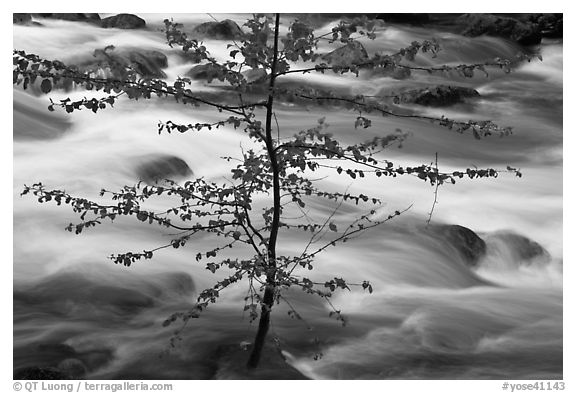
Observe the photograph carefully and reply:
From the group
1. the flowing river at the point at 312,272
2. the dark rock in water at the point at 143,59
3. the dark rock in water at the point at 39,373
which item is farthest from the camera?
the dark rock in water at the point at 143,59

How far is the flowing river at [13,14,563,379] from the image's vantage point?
349cm

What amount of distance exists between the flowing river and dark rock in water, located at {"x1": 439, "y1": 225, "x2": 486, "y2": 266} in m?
0.05

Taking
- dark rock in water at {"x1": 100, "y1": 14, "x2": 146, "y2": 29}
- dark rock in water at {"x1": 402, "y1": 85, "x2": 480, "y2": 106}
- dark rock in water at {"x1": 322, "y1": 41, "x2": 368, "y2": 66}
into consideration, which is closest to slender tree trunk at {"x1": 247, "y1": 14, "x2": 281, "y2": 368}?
dark rock in water at {"x1": 322, "y1": 41, "x2": 368, "y2": 66}

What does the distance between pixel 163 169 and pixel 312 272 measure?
48.6 inches

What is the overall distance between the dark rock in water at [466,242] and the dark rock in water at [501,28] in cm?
193

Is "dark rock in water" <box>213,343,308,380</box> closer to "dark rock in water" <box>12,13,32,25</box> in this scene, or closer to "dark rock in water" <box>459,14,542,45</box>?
"dark rock in water" <box>12,13,32,25</box>

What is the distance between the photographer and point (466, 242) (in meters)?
4.40

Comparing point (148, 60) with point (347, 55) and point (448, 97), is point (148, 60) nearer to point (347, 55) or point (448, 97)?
point (448, 97)

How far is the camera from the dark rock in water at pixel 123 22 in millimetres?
4979

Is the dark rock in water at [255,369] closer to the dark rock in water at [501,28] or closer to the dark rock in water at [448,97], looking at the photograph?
the dark rock in water at [448,97]

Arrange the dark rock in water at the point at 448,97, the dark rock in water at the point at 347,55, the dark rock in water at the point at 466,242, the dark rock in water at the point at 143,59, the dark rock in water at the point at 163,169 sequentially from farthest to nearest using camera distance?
the dark rock in water at the point at 448,97, the dark rock in water at the point at 143,59, the dark rock in water at the point at 163,169, the dark rock in water at the point at 466,242, the dark rock in water at the point at 347,55

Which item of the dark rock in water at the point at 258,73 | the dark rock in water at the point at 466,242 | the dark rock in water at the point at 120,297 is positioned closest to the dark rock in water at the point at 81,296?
the dark rock in water at the point at 120,297
